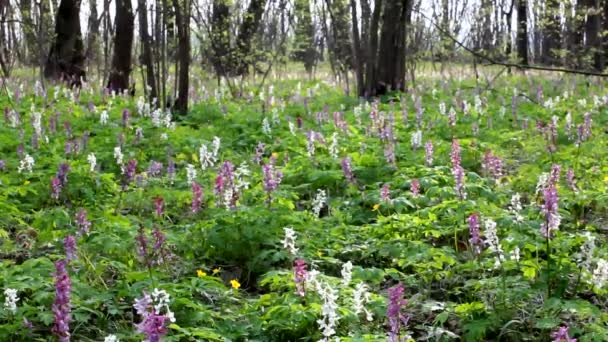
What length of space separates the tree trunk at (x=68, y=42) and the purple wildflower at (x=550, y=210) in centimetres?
1385

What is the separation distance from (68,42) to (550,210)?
1442 cm

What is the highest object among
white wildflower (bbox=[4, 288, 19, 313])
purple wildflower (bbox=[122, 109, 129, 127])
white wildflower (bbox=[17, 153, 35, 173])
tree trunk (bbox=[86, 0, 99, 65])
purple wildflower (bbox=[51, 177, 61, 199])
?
tree trunk (bbox=[86, 0, 99, 65])

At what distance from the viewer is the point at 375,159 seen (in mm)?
7000

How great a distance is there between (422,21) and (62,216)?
59.2 ft

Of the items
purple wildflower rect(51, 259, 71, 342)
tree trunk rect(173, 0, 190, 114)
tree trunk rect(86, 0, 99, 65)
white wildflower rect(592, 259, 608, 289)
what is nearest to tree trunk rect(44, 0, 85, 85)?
tree trunk rect(86, 0, 99, 65)

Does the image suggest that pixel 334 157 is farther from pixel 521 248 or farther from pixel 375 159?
pixel 521 248

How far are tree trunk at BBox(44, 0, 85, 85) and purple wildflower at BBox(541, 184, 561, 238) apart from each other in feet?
45.4

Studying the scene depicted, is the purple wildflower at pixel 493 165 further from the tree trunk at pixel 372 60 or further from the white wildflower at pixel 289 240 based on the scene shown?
the tree trunk at pixel 372 60

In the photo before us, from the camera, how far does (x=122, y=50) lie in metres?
14.5

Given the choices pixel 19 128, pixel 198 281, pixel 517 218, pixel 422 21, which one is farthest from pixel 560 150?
pixel 422 21

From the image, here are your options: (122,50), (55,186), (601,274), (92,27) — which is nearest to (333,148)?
(55,186)

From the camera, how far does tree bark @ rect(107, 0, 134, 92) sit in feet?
47.0

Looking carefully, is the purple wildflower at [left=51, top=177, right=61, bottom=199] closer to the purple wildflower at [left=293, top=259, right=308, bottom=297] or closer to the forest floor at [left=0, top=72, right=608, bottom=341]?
the forest floor at [left=0, top=72, right=608, bottom=341]

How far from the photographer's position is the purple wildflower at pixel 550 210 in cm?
362
